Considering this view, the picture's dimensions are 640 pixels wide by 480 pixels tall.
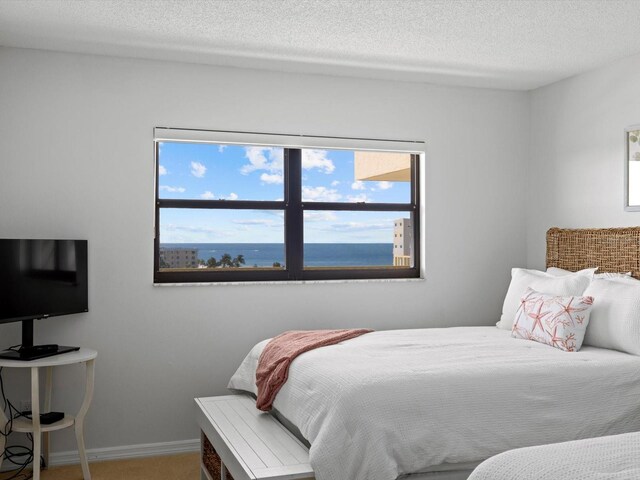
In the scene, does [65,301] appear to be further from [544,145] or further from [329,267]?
[544,145]

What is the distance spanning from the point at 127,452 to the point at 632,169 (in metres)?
3.70

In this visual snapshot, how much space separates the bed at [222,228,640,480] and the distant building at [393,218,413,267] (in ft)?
4.84

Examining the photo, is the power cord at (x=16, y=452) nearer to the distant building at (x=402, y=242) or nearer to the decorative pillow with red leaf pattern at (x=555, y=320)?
the distant building at (x=402, y=242)

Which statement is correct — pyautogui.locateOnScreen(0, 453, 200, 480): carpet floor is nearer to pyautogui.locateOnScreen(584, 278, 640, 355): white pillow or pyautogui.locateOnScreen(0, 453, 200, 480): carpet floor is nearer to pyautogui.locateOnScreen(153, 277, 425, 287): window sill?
pyautogui.locateOnScreen(153, 277, 425, 287): window sill

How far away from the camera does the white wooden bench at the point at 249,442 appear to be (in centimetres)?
271

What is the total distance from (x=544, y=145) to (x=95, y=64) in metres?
3.27

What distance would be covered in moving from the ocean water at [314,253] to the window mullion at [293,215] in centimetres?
8

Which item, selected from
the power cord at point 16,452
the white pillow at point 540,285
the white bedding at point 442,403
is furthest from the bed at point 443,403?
the power cord at point 16,452

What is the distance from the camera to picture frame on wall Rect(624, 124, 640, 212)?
4.27 m

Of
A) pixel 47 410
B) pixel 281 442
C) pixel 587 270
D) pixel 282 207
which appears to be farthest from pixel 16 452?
pixel 587 270

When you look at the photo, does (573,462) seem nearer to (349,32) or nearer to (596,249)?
(349,32)

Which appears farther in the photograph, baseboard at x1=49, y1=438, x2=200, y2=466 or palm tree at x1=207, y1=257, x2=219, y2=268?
palm tree at x1=207, y1=257, x2=219, y2=268

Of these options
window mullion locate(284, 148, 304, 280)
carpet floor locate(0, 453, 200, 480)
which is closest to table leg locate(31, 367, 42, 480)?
carpet floor locate(0, 453, 200, 480)

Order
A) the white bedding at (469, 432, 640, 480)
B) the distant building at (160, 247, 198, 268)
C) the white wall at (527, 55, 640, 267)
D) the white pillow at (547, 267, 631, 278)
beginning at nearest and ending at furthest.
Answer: the white bedding at (469, 432, 640, 480) < the white pillow at (547, 267, 631, 278) < the white wall at (527, 55, 640, 267) < the distant building at (160, 247, 198, 268)
